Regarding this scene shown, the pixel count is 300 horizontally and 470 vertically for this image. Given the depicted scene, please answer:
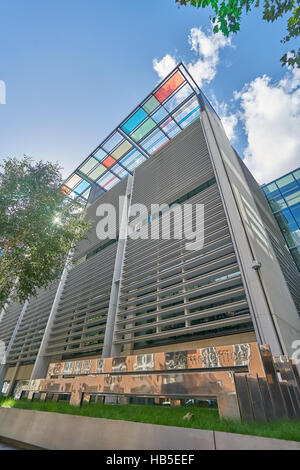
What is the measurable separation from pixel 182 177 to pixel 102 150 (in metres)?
12.2

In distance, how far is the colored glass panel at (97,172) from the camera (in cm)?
2073

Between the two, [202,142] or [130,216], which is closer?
[202,142]

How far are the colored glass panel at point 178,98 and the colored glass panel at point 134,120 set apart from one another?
199cm

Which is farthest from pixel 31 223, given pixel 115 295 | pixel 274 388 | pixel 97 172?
pixel 97 172

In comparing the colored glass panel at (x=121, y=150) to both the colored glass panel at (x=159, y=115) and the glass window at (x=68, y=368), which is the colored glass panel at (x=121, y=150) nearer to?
the colored glass panel at (x=159, y=115)

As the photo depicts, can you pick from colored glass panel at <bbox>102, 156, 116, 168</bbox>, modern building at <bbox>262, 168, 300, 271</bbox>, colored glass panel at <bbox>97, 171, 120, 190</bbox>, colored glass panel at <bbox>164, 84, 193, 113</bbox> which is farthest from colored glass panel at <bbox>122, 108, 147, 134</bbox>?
modern building at <bbox>262, 168, 300, 271</bbox>

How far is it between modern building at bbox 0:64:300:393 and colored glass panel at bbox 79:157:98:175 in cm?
421

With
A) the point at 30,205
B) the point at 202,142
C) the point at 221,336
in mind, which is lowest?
the point at 221,336

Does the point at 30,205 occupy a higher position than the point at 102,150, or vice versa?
the point at 102,150
